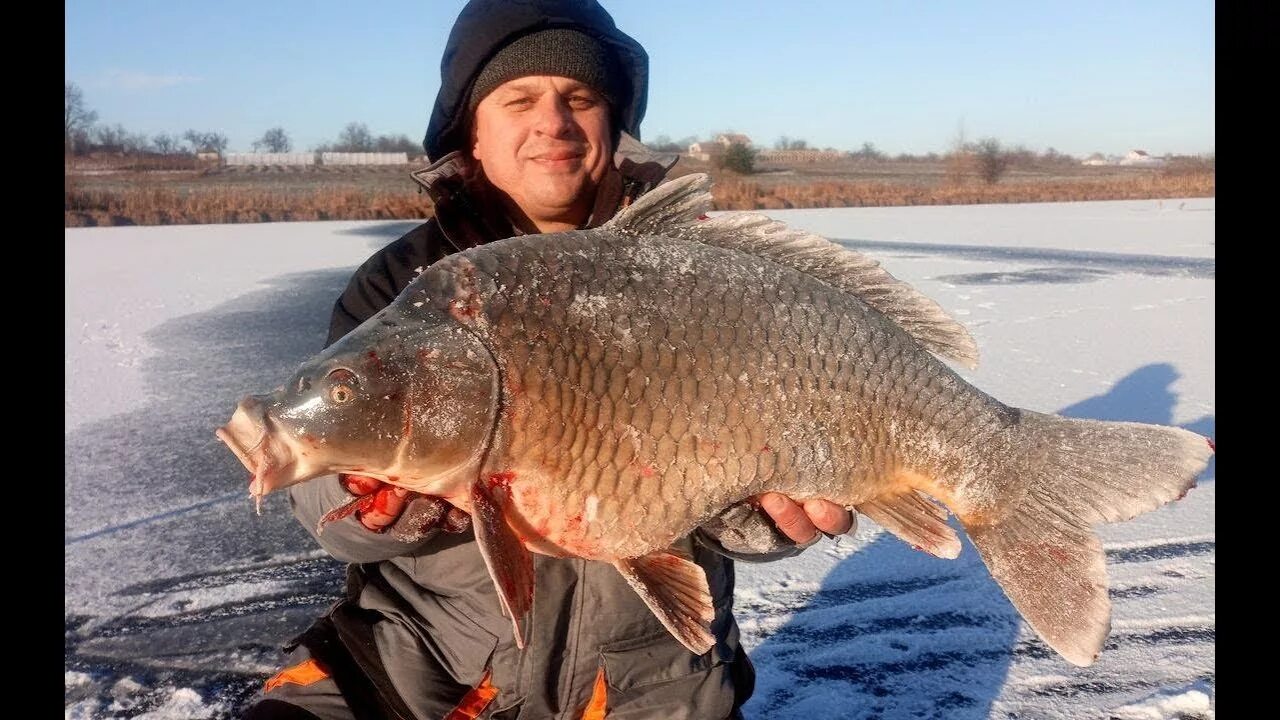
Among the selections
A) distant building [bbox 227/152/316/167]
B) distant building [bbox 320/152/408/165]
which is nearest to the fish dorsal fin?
Answer: distant building [bbox 227/152/316/167]

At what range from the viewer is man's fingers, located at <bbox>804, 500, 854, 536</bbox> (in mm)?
1913

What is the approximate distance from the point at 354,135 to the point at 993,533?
62.1m

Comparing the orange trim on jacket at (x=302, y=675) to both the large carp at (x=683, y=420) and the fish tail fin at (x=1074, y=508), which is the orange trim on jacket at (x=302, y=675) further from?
the fish tail fin at (x=1074, y=508)

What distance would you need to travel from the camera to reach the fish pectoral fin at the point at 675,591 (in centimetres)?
178

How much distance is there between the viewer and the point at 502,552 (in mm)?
1622

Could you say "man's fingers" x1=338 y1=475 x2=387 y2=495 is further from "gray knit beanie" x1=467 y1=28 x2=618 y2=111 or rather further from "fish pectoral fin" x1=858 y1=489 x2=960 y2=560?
"gray knit beanie" x1=467 y1=28 x2=618 y2=111

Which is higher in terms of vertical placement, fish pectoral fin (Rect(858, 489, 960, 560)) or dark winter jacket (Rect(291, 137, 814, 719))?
fish pectoral fin (Rect(858, 489, 960, 560))

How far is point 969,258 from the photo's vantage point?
12.0 m

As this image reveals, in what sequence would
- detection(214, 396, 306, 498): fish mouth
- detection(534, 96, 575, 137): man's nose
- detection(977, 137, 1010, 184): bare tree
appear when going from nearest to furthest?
detection(214, 396, 306, 498): fish mouth, detection(534, 96, 575, 137): man's nose, detection(977, 137, 1010, 184): bare tree

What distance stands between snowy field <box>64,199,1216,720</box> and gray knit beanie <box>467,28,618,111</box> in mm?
1863
